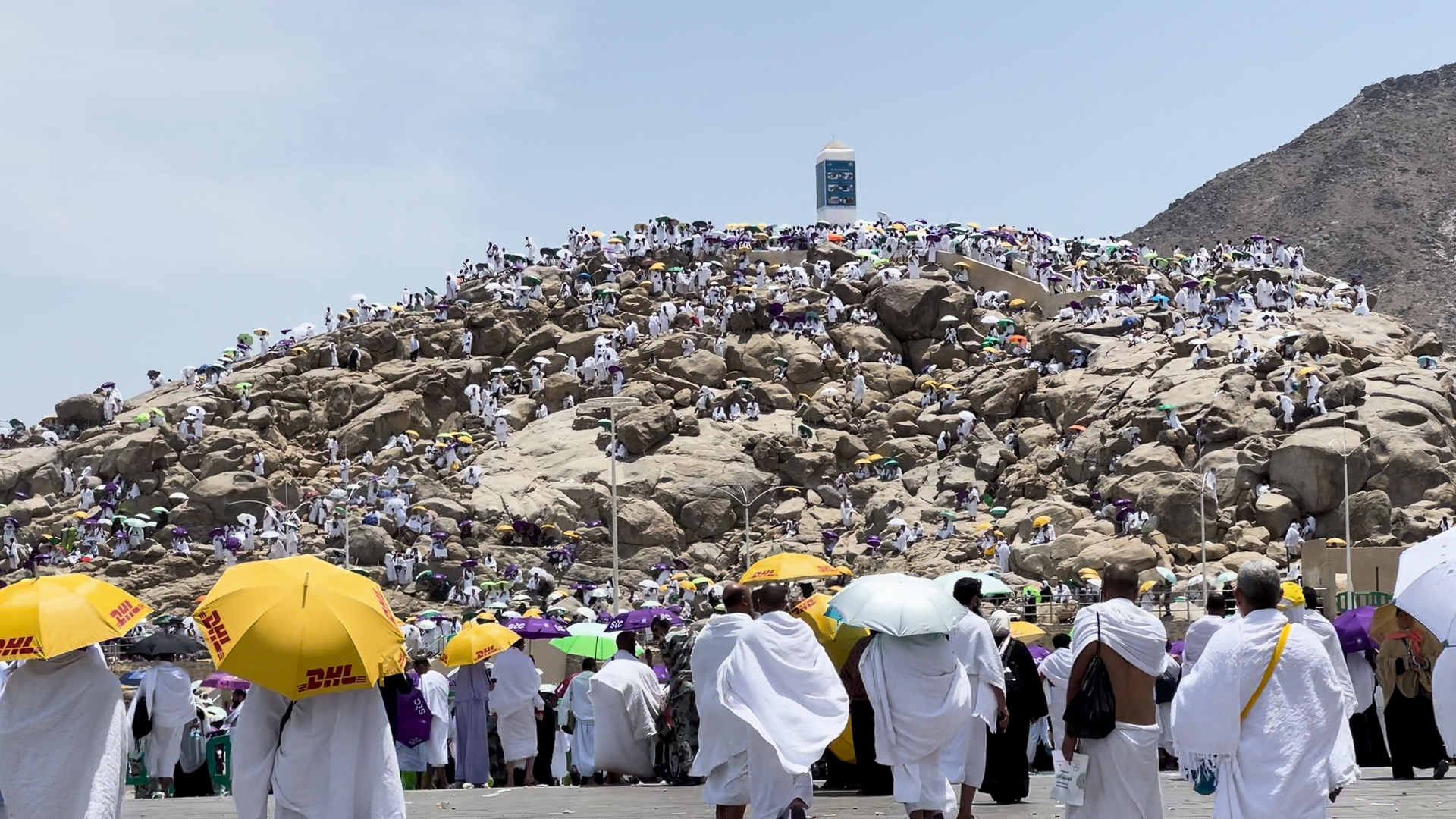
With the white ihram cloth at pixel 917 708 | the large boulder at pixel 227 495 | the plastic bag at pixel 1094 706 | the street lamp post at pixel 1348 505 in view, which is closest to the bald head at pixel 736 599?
the white ihram cloth at pixel 917 708

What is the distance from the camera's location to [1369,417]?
40531mm

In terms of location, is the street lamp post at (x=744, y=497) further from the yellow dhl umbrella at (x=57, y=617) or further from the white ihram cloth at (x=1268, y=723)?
the white ihram cloth at (x=1268, y=723)

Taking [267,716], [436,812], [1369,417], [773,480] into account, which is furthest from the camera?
[773,480]

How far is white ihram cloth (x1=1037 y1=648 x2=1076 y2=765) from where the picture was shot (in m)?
12.7

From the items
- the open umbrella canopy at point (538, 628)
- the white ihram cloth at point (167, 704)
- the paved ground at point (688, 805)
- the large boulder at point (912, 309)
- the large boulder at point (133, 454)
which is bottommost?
the paved ground at point (688, 805)

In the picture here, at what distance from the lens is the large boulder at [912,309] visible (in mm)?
54781

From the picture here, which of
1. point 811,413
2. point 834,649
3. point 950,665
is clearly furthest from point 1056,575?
point 950,665

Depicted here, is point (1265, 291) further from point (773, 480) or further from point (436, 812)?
point (436, 812)

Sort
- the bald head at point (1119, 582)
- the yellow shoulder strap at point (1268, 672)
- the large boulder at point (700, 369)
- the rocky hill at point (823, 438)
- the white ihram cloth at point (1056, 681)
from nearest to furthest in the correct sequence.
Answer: the yellow shoulder strap at point (1268, 672) → the bald head at point (1119, 582) → the white ihram cloth at point (1056, 681) → the rocky hill at point (823, 438) → the large boulder at point (700, 369)

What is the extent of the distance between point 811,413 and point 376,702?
140ft

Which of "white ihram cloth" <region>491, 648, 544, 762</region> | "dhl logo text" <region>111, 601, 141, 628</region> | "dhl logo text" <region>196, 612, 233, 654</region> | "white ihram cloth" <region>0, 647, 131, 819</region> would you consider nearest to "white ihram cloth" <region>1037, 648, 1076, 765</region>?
"white ihram cloth" <region>491, 648, 544, 762</region>

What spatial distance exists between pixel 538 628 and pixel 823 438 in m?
30.5

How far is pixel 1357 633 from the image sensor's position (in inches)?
578

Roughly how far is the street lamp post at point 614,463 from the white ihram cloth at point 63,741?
27.3 metres
